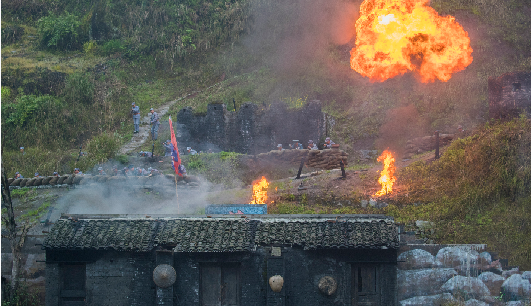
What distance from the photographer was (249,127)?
3050 cm

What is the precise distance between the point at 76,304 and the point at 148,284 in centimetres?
195

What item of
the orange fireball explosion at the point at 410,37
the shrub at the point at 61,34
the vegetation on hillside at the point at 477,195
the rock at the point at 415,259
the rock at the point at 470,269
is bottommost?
the rock at the point at 470,269

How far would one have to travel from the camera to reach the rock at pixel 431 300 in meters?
14.5

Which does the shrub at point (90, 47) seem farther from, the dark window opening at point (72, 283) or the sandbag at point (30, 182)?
the dark window opening at point (72, 283)

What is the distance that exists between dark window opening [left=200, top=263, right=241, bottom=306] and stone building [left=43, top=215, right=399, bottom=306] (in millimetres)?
24

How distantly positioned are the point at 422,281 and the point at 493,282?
2024 mm

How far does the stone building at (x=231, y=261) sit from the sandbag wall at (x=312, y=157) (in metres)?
12.2

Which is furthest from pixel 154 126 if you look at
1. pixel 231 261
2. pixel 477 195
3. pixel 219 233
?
pixel 231 261

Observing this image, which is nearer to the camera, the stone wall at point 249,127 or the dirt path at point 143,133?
the stone wall at point 249,127

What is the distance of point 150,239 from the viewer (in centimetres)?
1391

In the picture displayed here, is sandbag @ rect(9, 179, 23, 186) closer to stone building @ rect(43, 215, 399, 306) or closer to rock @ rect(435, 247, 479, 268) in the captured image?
stone building @ rect(43, 215, 399, 306)

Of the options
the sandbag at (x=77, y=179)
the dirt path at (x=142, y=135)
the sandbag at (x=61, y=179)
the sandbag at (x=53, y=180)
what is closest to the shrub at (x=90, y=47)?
the dirt path at (x=142, y=135)

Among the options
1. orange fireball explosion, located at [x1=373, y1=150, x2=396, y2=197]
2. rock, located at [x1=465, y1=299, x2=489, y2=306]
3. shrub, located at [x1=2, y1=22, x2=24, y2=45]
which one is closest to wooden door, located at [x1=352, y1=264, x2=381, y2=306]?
rock, located at [x1=465, y1=299, x2=489, y2=306]

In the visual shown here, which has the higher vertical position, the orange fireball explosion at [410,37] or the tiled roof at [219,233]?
the orange fireball explosion at [410,37]
